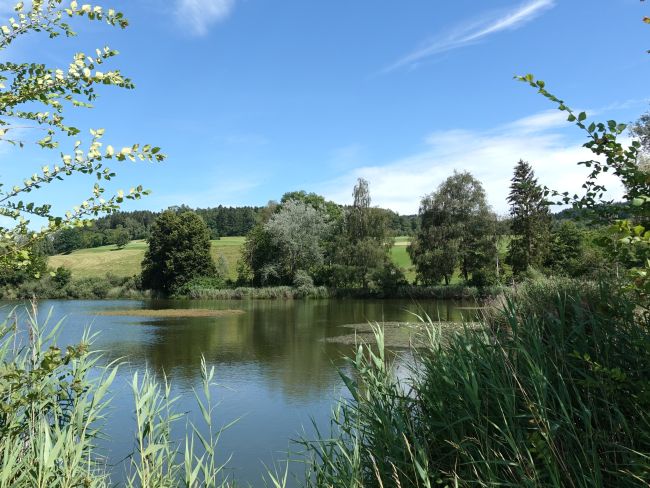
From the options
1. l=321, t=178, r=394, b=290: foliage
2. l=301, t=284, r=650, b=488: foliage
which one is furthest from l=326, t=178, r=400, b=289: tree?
l=301, t=284, r=650, b=488: foliage

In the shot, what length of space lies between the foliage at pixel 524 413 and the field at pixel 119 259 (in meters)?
45.9

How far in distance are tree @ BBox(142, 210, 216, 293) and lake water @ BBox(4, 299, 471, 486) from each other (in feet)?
67.4

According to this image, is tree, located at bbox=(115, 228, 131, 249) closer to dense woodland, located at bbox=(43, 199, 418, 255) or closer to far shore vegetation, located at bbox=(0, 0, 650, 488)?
dense woodland, located at bbox=(43, 199, 418, 255)

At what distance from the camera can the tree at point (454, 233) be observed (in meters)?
37.3

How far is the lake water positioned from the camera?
7613 mm

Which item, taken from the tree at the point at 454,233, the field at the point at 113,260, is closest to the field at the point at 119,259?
the field at the point at 113,260

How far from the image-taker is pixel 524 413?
3.53m

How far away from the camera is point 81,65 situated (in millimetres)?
2840

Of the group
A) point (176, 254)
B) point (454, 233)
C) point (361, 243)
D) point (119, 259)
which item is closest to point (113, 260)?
point (119, 259)

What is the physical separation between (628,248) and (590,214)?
0.55 meters

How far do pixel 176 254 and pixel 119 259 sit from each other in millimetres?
18175

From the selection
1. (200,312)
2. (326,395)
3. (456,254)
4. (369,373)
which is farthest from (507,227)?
(369,373)

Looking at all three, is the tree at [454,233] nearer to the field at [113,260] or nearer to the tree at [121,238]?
the field at [113,260]

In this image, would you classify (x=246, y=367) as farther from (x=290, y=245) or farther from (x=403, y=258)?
(x=403, y=258)
